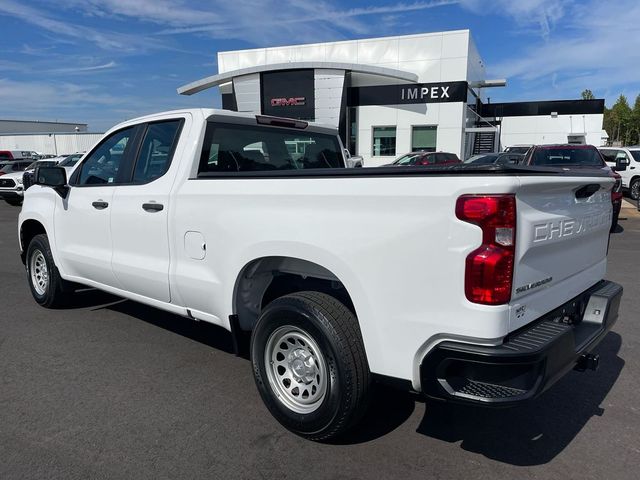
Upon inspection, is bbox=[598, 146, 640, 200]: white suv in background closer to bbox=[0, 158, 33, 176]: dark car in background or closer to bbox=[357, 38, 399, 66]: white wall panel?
bbox=[357, 38, 399, 66]: white wall panel

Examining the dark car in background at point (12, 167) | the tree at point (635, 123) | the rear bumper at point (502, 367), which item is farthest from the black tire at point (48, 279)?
the tree at point (635, 123)

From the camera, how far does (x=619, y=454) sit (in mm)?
2828

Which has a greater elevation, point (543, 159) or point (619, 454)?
point (543, 159)

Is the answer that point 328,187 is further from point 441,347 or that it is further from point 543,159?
point 543,159

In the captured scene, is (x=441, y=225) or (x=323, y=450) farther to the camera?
(x=323, y=450)

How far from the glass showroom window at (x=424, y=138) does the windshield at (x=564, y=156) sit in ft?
62.6

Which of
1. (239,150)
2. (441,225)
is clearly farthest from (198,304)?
(441,225)

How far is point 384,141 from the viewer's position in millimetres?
32156

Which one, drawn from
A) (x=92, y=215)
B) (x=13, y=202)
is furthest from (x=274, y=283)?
(x=13, y=202)

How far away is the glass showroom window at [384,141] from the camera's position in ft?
105

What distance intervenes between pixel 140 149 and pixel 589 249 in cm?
344

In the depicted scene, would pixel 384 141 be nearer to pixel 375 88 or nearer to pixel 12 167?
pixel 375 88

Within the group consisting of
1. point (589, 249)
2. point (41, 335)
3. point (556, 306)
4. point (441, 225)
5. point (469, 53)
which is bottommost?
point (41, 335)

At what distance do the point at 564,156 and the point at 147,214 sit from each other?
11.2m
